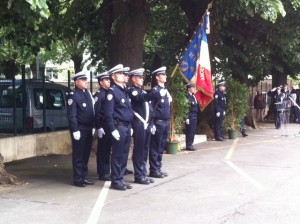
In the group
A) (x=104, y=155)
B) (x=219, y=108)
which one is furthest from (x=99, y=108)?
(x=219, y=108)

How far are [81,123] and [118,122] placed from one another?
695 millimetres

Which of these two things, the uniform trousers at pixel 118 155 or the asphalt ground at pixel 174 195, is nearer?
the asphalt ground at pixel 174 195

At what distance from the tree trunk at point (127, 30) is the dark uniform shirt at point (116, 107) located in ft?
12.5

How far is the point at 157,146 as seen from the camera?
31.6 ft

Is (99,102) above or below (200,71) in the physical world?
below

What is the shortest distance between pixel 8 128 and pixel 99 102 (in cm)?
397

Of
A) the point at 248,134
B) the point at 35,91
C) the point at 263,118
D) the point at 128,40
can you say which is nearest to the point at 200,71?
the point at 128,40

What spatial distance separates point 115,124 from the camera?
27.4 feet

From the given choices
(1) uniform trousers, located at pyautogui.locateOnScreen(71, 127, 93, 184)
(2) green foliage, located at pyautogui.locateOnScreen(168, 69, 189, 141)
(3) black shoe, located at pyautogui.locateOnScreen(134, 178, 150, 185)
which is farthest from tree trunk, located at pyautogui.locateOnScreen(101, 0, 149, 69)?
(3) black shoe, located at pyautogui.locateOnScreen(134, 178, 150, 185)

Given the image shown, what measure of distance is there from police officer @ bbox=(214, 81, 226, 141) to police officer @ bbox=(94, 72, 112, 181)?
7425mm

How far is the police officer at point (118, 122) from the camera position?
8219mm

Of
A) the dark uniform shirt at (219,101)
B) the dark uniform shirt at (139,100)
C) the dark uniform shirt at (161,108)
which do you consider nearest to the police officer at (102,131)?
the dark uniform shirt at (139,100)

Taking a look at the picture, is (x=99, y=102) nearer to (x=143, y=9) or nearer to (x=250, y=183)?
(x=250, y=183)

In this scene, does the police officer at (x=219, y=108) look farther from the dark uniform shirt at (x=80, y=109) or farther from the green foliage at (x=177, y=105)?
the dark uniform shirt at (x=80, y=109)
